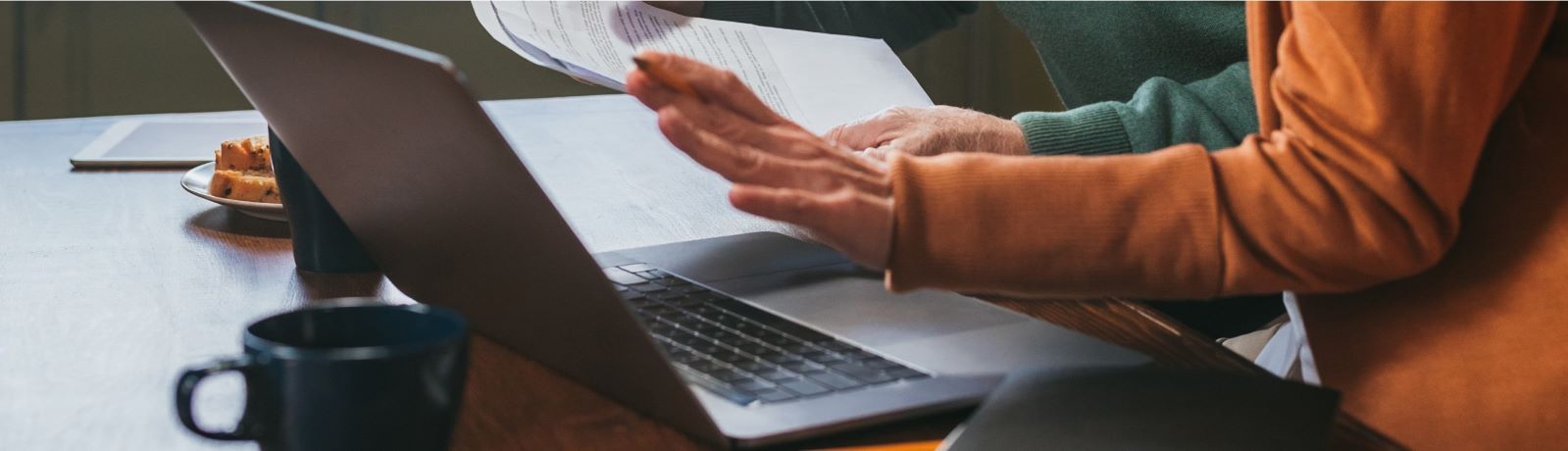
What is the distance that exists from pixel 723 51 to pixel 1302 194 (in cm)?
48

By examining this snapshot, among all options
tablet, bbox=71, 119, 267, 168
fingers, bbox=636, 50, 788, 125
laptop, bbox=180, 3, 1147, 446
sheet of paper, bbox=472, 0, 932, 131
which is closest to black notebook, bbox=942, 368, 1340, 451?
laptop, bbox=180, 3, 1147, 446

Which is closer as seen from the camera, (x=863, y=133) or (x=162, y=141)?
(x=863, y=133)

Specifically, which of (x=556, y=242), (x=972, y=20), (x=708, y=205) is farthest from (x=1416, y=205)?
(x=972, y=20)

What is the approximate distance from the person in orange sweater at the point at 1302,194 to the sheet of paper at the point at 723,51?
330mm

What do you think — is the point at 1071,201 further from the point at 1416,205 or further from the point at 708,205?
the point at 708,205

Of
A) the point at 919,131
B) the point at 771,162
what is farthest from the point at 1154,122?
the point at 771,162

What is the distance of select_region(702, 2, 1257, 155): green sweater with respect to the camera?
1015 mm

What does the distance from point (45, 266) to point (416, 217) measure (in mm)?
300

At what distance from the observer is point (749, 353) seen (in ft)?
1.80

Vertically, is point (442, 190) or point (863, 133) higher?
point (442, 190)

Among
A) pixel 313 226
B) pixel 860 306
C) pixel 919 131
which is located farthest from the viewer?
pixel 919 131

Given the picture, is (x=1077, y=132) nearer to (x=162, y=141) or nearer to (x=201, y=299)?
(x=201, y=299)

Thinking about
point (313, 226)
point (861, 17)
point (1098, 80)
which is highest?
point (313, 226)

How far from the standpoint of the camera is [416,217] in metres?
0.59
